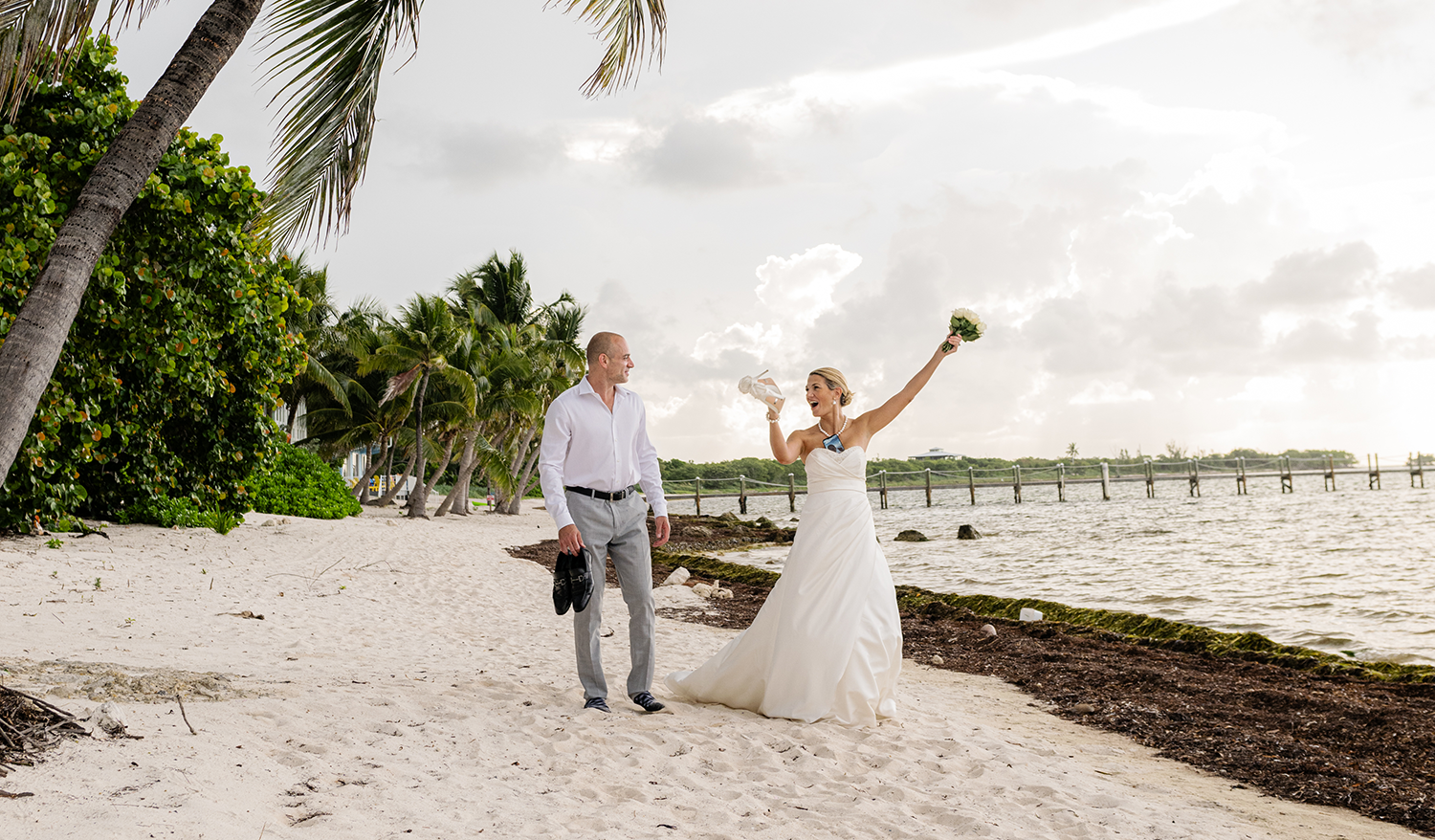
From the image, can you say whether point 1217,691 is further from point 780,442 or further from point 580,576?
point 580,576

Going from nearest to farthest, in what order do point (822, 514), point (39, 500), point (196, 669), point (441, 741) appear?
point (441, 741) → point (822, 514) → point (196, 669) → point (39, 500)

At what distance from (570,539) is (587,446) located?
0.54 meters

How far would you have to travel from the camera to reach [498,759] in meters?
4.08

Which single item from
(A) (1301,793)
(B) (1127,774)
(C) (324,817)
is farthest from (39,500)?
(A) (1301,793)

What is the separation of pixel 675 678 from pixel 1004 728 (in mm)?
2142

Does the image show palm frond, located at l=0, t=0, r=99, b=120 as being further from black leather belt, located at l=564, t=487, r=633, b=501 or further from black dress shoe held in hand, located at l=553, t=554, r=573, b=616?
black dress shoe held in hand, located at l=553, t=554, r=573, b=616

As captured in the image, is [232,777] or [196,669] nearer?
[232,777]

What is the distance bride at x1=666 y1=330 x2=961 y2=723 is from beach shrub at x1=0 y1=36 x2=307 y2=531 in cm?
782

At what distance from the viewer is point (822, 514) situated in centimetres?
501

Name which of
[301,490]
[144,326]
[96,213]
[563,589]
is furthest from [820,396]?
[301,490]

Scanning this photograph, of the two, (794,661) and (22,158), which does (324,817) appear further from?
(22,158)

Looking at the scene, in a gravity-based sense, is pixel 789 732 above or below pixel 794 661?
below

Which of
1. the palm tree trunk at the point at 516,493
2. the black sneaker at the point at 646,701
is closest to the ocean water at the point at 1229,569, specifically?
the black sneaker at the point at 646,701

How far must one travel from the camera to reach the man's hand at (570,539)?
441 centimetres
